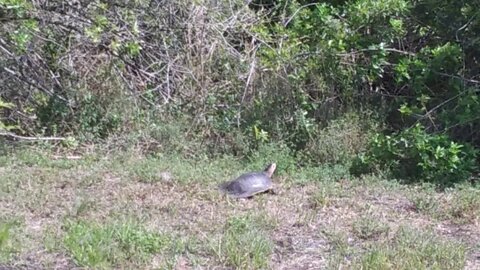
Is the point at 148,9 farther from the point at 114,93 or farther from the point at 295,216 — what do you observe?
the point at 295,216

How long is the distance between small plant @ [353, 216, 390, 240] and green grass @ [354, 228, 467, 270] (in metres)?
0.17

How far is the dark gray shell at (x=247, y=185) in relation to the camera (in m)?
5.95

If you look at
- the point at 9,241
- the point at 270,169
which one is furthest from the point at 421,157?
the point at 9,241

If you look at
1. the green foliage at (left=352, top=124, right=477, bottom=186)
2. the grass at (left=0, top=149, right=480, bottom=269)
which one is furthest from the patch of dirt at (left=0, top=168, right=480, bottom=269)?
the green foliage at (left=352, top=124, right=477, bottom=186)

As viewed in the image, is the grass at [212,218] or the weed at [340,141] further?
the weed at [340,141]

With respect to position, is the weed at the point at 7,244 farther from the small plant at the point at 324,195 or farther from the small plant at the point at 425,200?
the small plant at the point at 425,200

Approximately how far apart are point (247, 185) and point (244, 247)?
1.33m

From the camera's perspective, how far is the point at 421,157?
21.6 feet

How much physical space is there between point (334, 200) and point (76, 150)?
2.62 metres

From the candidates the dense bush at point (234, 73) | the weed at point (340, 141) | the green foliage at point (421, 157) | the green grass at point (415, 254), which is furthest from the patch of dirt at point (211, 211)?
the dense bush at point (234, 73)

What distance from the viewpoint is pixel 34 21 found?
7121mm

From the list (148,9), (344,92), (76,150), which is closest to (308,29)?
(344,92)

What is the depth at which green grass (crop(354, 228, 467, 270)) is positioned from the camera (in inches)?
180

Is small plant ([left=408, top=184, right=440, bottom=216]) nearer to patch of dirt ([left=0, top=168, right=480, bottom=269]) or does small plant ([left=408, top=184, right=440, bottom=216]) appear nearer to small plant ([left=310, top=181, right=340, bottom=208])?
patch of dirt ([left=0, top=168, right=480, bottom=269])
